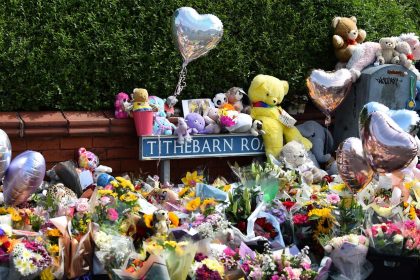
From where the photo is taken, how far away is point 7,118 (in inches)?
A: 225

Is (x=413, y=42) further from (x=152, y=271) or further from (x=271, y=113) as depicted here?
(x=152, y=271)

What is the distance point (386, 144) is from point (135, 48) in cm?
289

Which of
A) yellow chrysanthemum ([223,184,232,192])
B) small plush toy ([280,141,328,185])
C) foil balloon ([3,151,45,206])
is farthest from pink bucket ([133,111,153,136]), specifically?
foil balloon ([3,151,45,206])

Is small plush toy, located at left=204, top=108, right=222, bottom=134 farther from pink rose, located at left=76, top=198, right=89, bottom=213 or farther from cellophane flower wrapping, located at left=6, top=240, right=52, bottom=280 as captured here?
cellophane flower wrapping, located at left=6, top=240, right=52, bottom=280

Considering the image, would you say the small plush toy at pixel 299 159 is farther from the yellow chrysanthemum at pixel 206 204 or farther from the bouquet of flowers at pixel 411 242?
the bouquet of flowers at pixel 411 242

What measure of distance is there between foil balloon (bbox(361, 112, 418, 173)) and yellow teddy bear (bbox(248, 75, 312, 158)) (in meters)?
2.16

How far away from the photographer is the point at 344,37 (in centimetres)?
716

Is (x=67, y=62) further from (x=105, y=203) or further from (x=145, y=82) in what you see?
(x=105, y=203)

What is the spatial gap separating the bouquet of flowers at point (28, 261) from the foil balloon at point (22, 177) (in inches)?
26.7

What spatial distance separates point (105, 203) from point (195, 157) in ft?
7.42

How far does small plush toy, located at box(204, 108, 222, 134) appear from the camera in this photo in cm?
621

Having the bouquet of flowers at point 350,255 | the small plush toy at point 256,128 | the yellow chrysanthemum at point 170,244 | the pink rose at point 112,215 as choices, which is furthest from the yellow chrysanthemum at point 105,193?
the small plush toy at point 256,128

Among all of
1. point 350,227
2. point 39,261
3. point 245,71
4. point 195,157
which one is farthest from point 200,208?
point 245,71

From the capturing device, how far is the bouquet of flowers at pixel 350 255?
11.9ft
